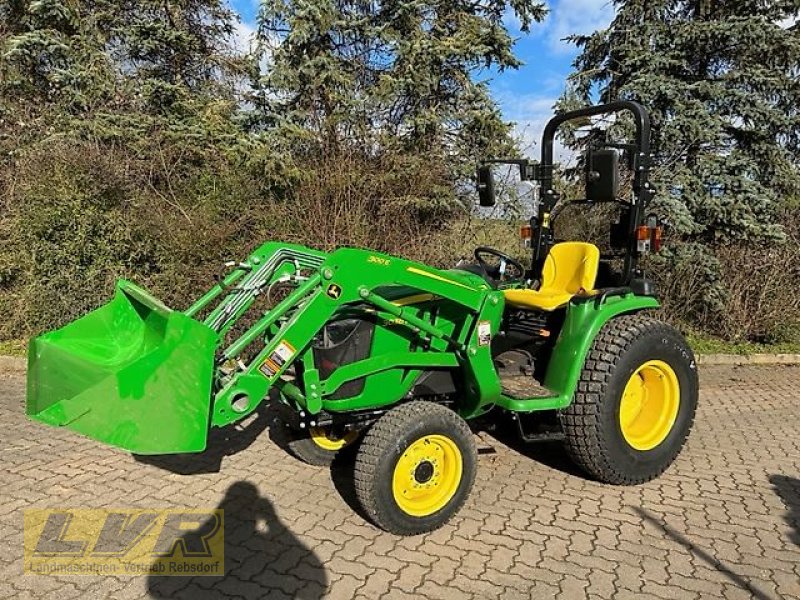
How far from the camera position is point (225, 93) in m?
9.62

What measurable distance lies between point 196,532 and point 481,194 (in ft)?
9.59

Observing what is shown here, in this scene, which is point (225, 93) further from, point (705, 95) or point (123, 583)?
point (123, 583)

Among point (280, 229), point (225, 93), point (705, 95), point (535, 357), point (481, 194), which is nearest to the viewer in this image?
point (535, 357)

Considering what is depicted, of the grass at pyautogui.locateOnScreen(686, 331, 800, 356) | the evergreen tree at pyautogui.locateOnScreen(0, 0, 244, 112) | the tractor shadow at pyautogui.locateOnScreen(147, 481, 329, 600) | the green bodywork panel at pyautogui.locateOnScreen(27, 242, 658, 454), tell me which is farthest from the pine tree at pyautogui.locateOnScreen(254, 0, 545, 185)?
the tractor shadow at pyautogui.locateOnScreen(147, 481, 329, 600)

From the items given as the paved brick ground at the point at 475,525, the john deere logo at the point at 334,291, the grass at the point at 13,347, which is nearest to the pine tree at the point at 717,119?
the paved brick ground at the point at 475,525

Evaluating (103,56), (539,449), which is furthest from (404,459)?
(103,56)

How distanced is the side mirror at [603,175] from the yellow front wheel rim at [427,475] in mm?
1651

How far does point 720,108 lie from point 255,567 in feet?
Answer: 26.3

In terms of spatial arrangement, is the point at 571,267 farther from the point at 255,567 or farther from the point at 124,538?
the point at 124,538

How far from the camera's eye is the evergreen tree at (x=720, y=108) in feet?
25.7

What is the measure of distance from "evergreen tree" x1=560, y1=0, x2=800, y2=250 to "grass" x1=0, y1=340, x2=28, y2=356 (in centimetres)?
798

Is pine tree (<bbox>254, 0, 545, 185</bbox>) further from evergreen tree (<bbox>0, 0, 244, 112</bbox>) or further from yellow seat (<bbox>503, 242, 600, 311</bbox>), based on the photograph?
yellow seat (<bbox>503, 242, 600, 311</bbox>)

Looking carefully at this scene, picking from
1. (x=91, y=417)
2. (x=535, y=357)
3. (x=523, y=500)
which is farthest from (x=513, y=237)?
(x=91, y=417)

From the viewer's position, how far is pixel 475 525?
3.49 metres
